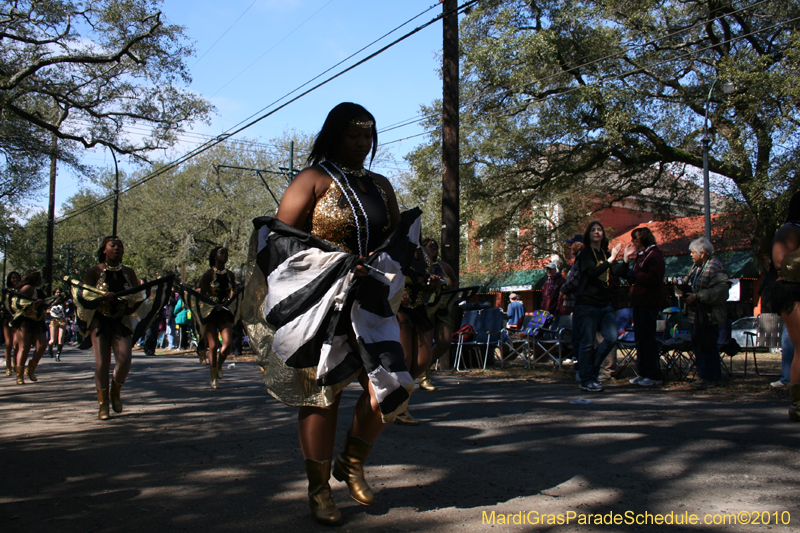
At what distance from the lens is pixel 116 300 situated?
22.0ft

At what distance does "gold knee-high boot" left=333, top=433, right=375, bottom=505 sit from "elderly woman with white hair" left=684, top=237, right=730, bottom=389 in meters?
5.84

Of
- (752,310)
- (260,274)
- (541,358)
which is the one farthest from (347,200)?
(752,310)

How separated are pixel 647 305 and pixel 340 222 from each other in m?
5.91

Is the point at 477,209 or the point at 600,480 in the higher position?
the point at 477,209

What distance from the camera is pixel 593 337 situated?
779 centimetres

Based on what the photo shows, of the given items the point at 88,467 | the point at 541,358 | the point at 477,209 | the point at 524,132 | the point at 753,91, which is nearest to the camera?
the point at 88,467

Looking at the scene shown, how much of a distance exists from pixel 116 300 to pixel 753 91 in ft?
55.8

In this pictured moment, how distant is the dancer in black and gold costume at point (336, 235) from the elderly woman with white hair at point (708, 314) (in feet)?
18.3

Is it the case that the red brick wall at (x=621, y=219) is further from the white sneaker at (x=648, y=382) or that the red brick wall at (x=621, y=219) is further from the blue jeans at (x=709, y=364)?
the blue jeans at (x=709, y=364)

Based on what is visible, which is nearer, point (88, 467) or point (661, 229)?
point (88, 467)

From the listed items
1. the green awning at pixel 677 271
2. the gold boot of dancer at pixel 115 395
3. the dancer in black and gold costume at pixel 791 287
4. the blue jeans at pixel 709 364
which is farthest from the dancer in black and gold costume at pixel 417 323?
the green awning at pixel 677 271

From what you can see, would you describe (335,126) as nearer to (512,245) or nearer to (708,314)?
(708,314)

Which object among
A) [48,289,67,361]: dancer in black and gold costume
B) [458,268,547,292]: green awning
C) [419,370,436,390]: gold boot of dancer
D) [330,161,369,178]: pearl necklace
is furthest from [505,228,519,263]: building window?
[330,161,369,178]: pearl necklace

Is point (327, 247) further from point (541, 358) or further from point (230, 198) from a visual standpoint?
point (230, 198)
